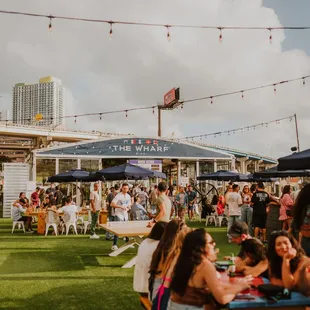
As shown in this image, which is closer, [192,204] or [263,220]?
[263,220]

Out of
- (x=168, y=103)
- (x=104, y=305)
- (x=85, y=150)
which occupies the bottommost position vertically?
(x=104, y=305)

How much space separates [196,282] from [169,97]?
107 feet

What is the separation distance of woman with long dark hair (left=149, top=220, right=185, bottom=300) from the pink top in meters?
5.68

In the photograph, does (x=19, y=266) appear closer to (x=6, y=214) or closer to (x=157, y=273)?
A: (x=157, y=273)

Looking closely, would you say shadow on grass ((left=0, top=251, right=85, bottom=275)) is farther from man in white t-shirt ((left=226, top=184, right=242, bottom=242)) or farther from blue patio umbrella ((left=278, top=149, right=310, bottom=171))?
man in white t-shirt ((left=226, top=184, right=242, bottom=242))

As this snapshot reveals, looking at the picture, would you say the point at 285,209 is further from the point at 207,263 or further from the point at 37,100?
A: the point at 37,100

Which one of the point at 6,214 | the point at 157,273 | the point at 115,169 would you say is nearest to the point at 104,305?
the point at 157,273

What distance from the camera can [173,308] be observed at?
303 centimetres

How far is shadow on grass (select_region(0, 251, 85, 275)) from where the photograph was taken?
7.41 meters

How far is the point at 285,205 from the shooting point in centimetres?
888

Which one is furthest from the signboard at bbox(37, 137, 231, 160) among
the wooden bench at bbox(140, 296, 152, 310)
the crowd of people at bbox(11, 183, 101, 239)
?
the wooden bench at bbox(140, 296, 152, 310)

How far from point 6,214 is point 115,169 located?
9927 mm

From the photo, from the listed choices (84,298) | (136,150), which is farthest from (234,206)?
(136,150)

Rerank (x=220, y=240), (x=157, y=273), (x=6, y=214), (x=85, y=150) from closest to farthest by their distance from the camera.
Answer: (x=157, y=273) → (x=220, y=240) → (x=6, y=214) → (x=85, y=150)
